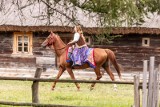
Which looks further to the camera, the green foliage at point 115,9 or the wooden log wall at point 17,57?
the wooden log wall at point 17,57

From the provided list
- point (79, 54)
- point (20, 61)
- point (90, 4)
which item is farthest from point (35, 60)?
point (90, 4)

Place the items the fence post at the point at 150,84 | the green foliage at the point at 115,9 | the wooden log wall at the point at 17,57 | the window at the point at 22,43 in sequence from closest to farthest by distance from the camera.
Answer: the fence post at the point at 150,84 < the green foliage at the point at 115,9 < the wooden log wall at the point at 17,57 < the window at the point at 22,43

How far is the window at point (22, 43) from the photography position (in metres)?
27.3

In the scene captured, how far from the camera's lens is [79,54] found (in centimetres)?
1994

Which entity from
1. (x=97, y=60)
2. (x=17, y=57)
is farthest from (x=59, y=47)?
(x=17, y=57)

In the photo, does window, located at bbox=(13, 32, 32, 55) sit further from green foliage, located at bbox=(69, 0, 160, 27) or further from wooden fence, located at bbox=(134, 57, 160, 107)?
wooden fence, located at bbox=(134, 57, 160, 107)

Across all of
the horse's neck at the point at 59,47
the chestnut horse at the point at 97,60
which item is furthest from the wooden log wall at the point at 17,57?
the chestnut horse at the point at 97,60

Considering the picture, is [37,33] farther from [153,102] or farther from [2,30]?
[153,102]

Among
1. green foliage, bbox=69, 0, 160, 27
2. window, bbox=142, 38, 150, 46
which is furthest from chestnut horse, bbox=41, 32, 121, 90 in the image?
green foliage, bbox=69, 0, 160, 27

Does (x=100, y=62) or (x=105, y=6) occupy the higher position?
(x=105, y=6)

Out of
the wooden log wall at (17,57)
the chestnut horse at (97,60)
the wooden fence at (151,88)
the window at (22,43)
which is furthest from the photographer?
the window at (22,43)

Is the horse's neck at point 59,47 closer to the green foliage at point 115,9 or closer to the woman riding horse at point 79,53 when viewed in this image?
the woman riding horse at point 79,53

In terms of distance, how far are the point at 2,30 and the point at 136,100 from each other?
59.8ft

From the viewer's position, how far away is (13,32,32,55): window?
27.3 meters
